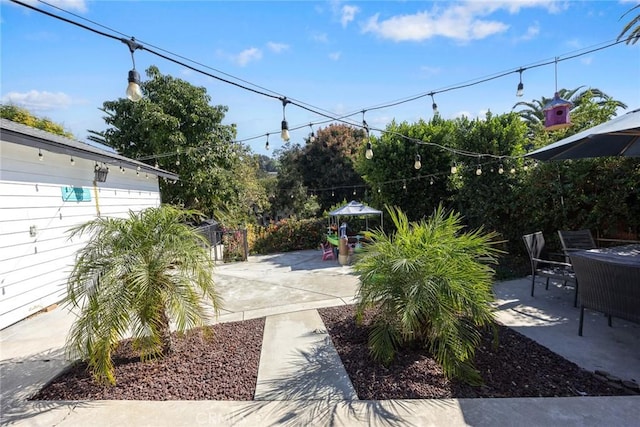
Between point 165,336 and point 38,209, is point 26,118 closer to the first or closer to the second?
point 38,209

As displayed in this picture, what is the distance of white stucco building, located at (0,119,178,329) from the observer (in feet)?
14.2

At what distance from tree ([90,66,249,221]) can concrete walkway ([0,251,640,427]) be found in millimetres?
8041

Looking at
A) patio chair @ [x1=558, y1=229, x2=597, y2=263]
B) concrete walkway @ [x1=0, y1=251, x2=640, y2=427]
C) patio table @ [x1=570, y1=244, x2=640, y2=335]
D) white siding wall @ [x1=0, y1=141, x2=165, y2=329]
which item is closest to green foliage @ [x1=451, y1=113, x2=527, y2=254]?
patio chair @ [x1=558, y1=229, x2=597, y2=263]

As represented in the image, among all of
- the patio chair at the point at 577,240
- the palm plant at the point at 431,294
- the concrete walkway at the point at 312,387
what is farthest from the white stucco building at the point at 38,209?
the patio chair at the point at 577,240

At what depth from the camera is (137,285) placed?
106 inches

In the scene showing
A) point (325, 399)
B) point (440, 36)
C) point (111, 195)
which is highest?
point (440, 36)

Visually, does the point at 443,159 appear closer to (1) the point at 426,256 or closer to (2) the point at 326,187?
(1) the point at 426,256

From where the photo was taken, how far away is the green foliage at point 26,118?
14.0 metres

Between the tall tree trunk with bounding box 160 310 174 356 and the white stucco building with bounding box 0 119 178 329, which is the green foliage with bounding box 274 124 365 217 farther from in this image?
the tall tree trunk with bounding box 160 310 174 356

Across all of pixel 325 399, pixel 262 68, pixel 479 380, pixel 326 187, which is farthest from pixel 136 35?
pixel 326 187

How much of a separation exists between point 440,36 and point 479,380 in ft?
19.5

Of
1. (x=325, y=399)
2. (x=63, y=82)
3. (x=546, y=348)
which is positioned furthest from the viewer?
(x=63, y=82)

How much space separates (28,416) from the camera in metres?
2.33

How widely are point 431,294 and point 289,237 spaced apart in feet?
30.9
